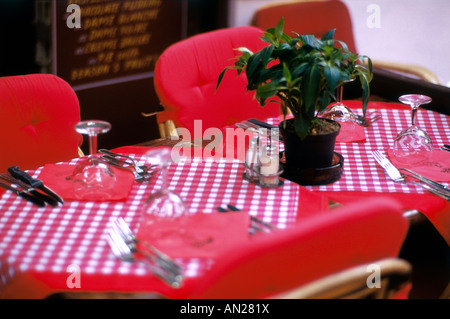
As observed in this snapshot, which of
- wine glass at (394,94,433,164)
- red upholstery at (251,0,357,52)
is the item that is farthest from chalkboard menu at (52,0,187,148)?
wine glass at (394,94,433,164)

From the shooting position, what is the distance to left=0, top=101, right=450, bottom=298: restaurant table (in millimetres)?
1272

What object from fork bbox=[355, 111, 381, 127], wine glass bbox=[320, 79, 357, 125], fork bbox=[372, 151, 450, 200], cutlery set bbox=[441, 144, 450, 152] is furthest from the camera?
fork bbox=[355, 111, 381, 127]

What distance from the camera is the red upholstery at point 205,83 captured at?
235 centimetres

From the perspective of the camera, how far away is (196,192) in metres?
1.66

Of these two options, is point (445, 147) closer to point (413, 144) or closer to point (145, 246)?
point (413, 144)

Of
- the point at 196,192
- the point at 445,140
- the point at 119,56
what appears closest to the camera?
the point at 196,192

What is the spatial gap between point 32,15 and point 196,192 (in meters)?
1.61

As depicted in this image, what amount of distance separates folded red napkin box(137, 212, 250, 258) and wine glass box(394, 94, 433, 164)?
2.13 ft

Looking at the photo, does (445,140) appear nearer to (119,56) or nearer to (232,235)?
(232,235)

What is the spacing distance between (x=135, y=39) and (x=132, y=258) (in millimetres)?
2245

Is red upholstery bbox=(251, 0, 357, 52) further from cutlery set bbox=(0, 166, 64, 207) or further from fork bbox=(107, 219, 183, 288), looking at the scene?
fork bbox=(107, 219, 183, 288)

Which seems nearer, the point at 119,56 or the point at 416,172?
the point at 416,172
